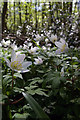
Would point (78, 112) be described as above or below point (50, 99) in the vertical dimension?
above

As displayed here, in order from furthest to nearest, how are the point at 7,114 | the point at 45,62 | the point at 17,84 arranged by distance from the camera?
the point at 45,62
the point at 17,84
the point at 7,114

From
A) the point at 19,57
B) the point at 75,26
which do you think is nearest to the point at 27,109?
the point at 19,57

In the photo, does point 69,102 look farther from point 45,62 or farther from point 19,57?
point 45,62

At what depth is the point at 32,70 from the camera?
1.77m

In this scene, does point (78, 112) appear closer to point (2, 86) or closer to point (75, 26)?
point (2, 86)

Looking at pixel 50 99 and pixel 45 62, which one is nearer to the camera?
pixel 50 99

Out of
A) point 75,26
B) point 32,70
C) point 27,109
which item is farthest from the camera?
point 75,26

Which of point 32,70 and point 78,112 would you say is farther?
point 32,70

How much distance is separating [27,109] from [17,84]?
0.34 m

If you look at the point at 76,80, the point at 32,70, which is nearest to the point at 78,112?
the point at 76,80

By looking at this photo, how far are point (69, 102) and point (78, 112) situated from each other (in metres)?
0.36

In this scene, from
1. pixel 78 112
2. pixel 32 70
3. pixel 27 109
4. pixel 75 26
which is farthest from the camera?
pixel 75 26

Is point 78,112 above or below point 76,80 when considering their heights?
above

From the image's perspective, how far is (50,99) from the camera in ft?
3.76
